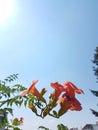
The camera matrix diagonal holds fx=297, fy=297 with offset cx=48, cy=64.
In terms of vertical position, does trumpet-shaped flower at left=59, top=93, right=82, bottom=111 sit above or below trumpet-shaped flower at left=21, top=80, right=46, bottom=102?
below

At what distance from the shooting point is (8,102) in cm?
292

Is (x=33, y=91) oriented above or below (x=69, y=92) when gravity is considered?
above

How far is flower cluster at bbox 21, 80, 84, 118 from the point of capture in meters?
2.08

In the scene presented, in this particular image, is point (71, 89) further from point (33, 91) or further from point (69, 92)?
point (33, 91)

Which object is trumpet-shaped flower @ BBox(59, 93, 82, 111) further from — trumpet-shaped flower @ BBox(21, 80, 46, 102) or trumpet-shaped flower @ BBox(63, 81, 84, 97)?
trumpet-shaped flower @ BBox(21, 80, 46, 102)

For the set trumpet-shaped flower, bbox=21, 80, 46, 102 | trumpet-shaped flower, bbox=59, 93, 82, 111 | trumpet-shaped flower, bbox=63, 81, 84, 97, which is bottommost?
trumpet-shaped flower, bbox=59, 93, 82, 111

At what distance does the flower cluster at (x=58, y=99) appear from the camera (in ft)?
6.83

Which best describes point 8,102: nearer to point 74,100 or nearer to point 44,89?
point 44,89

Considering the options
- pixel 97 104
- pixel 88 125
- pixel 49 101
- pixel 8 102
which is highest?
pixel 88 125

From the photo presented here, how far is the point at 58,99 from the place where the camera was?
2283mm

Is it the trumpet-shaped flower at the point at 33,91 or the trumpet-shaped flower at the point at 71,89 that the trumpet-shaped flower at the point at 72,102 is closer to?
the trumpet-shaped flower at the point at 71,89

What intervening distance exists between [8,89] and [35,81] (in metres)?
1.24

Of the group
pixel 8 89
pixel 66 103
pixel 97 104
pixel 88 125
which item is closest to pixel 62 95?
pixel 66 103

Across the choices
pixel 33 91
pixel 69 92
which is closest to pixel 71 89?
pixel 69 92
